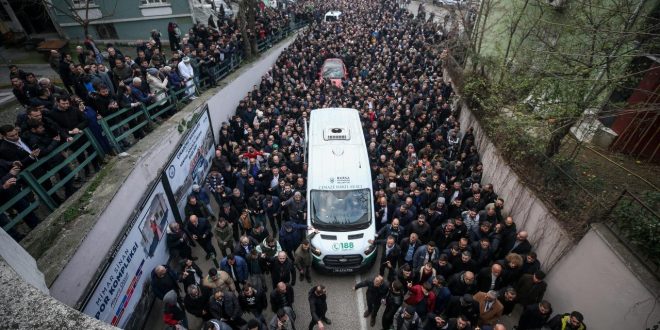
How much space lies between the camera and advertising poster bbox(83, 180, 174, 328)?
5102 millimetres

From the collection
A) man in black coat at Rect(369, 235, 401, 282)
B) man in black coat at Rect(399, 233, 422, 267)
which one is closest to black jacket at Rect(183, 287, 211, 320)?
man in black coat at Rect(369, 235, 401, 282)

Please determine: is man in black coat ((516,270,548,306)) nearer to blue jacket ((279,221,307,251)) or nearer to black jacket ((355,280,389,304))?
black jacket ((355,280,389,304))

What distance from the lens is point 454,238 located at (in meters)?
7.41

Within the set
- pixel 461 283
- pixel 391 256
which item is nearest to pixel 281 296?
pixel 391 256

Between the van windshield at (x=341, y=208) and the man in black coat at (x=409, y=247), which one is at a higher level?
the van windshield at (x=341, y=208)

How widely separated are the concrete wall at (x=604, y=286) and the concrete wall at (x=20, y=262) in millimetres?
7763

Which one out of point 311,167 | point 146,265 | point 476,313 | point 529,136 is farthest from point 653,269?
point 146,265

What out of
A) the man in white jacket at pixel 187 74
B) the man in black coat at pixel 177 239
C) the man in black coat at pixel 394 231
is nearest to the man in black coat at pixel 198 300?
the man in black coat at pixel 177 239

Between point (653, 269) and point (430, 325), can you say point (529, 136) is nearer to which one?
point (653, 269)

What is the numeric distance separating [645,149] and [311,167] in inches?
380

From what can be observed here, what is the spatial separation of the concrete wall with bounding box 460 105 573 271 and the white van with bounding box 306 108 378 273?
3770mm

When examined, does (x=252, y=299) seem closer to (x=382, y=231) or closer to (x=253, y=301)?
(x=253, y=301)

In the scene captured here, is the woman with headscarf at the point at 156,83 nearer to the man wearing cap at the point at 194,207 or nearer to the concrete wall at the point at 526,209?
the man wearing cap at the point at 194,207

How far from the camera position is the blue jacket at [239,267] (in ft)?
21.1
